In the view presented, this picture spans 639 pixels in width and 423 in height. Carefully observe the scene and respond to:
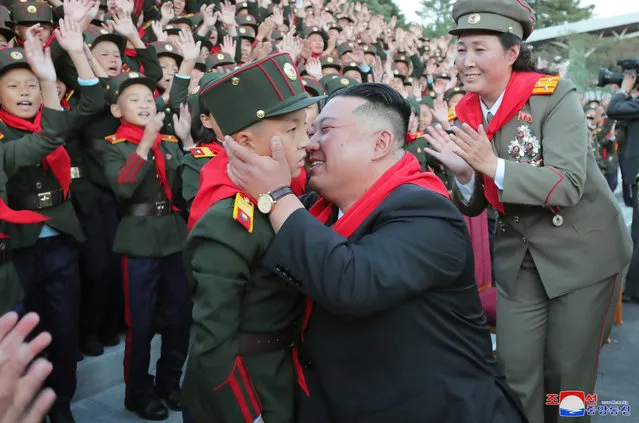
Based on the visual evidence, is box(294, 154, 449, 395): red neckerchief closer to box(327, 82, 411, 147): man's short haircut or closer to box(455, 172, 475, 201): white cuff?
box(327, 82, 411, 147): man's short haircut

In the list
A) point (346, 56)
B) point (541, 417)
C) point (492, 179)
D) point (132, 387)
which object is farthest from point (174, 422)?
point (346, 56)

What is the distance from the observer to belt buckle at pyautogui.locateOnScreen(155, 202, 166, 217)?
11.8ft

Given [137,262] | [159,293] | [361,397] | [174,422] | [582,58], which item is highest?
[361,397]

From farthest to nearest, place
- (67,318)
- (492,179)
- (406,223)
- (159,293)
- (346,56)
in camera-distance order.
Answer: (346,56) → (159,293) → (67,318) → (492,179) → (406,223)

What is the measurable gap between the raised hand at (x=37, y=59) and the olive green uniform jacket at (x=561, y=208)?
229cm

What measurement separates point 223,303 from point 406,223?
538 millimetres

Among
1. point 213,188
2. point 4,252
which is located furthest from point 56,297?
point 213,188

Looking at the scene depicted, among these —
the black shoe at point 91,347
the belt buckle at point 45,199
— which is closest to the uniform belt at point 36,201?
the belt buckle at point 45,199

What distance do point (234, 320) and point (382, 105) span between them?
0.78 m

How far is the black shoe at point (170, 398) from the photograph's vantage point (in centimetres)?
354

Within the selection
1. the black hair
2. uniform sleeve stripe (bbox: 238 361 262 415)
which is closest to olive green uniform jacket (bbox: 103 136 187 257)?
uniform sleeve stripe (bbox: 238 361 262 415)

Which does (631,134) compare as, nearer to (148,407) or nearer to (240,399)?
(148,407)

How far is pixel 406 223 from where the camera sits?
60.6 inches

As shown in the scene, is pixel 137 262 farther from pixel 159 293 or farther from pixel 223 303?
pixel 223 303
